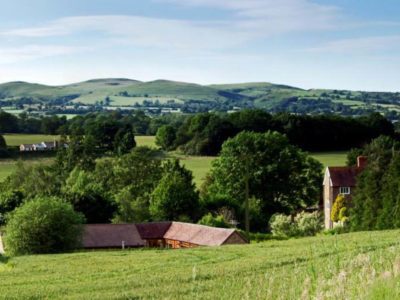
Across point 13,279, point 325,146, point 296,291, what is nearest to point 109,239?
point 13,279

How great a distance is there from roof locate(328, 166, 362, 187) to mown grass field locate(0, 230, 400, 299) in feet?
131

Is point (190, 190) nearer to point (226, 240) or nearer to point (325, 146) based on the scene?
point (226, 240)

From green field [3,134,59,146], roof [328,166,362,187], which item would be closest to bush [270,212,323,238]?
roof [328,166,362,187]

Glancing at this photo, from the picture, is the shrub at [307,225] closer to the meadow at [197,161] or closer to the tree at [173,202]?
the tree at [173,202]

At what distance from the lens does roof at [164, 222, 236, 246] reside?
4350 centimetres

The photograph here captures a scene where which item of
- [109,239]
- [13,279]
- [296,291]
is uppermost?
[296,291]

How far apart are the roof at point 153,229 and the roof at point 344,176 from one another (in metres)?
21.9

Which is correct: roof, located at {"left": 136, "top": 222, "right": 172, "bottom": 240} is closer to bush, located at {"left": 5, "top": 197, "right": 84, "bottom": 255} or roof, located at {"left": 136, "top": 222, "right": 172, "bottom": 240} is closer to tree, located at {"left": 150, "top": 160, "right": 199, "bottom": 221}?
tree, located at {"left": 150, "top": 160, "right": 199, "bottom": 221}

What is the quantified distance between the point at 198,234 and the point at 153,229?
18.3ft

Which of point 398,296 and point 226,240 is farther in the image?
point 226,240

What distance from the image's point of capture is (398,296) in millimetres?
8867

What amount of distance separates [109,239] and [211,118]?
67086mm

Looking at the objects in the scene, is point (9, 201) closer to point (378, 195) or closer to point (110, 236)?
point (110, 236)

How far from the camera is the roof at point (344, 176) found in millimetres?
67188
